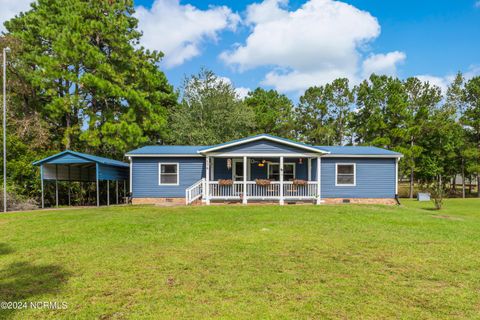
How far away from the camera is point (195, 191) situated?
57.2ft

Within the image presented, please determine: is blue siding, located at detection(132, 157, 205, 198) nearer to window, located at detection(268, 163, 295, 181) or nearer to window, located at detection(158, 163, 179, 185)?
window, located at detection(158, 163, 179, 185)

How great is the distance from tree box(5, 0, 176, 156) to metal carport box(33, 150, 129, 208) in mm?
2847

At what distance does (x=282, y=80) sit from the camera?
37.9m

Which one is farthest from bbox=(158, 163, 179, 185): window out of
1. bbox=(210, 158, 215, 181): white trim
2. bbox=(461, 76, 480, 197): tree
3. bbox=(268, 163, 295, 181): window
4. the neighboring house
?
bbox=(461, 76, 480, 197): tree

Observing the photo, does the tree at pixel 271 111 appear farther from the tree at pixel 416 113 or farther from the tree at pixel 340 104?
the tree at pixel 416 113

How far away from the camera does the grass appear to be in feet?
13.2

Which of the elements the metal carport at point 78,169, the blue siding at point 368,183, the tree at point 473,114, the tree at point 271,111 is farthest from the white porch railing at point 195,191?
the tree at point 473,114

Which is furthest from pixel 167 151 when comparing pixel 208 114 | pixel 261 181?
pixel 208 114

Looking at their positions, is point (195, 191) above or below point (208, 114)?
below

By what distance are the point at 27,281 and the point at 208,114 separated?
85.6 ft

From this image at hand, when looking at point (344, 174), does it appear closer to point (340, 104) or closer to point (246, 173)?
point (246, 173)

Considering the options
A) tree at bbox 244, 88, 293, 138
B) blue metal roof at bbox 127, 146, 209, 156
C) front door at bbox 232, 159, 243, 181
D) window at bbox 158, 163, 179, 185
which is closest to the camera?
blue metal roof at bbox 127, 146, 209, 156

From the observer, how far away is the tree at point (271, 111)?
3744 centimetres

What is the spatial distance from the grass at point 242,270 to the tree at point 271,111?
28021 mm
